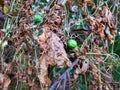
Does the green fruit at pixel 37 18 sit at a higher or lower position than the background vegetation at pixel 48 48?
higher

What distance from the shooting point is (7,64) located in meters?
1.37

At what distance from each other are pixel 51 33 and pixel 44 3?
20.3 inches

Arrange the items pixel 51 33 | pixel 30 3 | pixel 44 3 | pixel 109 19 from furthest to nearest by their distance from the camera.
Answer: pixel 44 3, pixel 109 19, pixel 30 3, pixel 51 33

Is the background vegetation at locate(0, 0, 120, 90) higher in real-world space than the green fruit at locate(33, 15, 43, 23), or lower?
lower

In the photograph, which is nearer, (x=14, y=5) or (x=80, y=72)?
(x=80, y=72)

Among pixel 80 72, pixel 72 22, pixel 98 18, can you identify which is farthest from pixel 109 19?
pixel 80 72

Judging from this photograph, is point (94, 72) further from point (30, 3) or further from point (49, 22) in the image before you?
point (30, 3)

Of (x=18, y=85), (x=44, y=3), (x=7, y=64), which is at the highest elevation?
(x=44, y=3)

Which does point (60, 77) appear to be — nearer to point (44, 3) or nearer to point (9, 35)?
point (9, 35)

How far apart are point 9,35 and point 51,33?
20cm

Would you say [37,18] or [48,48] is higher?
[37,18]

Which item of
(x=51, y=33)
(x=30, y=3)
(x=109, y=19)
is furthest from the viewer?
(x=109, y=19)

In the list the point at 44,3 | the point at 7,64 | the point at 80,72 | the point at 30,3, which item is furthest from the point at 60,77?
the point at 44,3

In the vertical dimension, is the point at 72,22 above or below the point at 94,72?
above
